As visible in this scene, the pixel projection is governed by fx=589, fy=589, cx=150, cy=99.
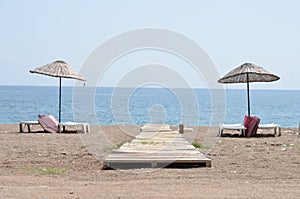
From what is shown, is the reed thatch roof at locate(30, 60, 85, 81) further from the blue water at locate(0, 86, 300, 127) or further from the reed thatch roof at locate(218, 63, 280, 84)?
the reed thatch roof at locate(218, 63, 280, 84)

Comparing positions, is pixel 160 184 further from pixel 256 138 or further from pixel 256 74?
pixel 256 74

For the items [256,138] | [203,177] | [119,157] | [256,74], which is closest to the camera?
[203,177]

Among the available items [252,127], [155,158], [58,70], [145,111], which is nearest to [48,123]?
[58,70]

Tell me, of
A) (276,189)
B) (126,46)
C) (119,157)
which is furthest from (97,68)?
(276,189)

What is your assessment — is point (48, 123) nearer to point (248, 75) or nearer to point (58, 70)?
point (58, 70)

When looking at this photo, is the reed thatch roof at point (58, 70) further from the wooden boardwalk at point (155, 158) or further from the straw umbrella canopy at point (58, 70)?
the wooden boardwalk at point (155, 158)

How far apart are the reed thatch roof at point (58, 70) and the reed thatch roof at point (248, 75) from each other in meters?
4.40

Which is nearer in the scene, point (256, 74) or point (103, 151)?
point (103, 151)

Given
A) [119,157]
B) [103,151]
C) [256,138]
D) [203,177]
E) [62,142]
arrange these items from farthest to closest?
[256,138], [62,142], [103,151], [119,157], [203,177]

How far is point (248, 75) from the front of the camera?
58.5 ft

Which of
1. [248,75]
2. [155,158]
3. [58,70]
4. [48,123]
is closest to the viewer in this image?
[155,158]

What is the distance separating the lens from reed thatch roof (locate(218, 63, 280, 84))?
56.3ft

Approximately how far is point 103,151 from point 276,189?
5116mm

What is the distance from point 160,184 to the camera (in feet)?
24.0
